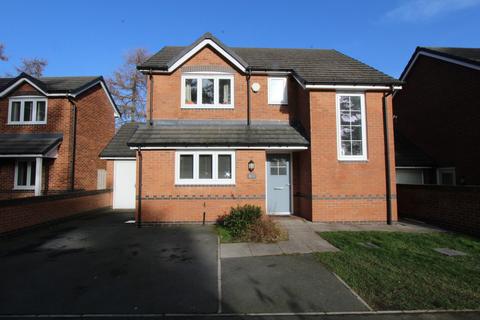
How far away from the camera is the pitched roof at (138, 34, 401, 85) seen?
9672 millimetres

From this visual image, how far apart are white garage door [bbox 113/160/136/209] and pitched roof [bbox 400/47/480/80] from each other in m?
16.3

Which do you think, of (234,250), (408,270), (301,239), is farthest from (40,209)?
(408,270)

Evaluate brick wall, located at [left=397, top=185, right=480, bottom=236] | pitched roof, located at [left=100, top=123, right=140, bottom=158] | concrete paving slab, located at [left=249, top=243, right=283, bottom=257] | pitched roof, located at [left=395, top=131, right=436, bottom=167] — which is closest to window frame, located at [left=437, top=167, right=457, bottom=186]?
pitched roof, located at [left=395, top=131, right=436, bottom=167]

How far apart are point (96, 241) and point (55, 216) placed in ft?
13.4

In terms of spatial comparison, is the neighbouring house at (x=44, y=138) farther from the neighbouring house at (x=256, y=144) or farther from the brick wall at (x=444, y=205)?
the brick wall at (x=444, y=205)

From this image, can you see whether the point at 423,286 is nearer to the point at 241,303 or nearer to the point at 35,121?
the point at 241,303

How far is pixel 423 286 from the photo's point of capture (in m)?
4.32

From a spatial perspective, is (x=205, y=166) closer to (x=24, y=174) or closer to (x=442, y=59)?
(x=24, y=174)

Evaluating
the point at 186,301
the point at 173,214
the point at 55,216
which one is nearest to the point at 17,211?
the point at 55,216

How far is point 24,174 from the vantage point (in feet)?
45.0

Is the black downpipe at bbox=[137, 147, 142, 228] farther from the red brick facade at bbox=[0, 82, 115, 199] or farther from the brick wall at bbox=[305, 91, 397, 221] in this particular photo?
the red brick facade at bbox=[0, 82, 115, 199]

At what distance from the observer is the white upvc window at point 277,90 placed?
433 inches

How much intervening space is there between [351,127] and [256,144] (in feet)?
12.0

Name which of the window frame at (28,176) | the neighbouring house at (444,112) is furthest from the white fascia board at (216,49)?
the window frame at (28,176)
